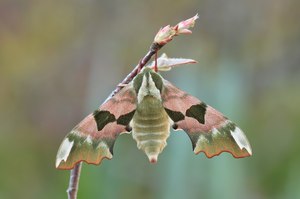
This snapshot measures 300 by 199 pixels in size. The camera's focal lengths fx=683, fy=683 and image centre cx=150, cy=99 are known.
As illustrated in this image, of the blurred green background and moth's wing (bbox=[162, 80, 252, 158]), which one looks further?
the blurred green background

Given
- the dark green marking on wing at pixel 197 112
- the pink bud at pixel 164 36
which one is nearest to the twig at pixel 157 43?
the pink bud at pixel 164 36

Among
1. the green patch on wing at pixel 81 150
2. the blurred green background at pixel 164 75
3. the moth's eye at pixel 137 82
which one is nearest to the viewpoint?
the green patch on wing at pixel 81 150

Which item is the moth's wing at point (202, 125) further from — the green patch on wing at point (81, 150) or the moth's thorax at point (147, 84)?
the green patch on wing at point (81, 150)

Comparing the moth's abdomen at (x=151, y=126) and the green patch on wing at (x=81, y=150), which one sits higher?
the moth's abdomen at (x=151, y=126)

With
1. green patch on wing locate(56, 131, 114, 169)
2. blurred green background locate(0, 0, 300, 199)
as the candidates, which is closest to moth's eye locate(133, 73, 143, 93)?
green patch on wing locate(56, 131, 114, 169)

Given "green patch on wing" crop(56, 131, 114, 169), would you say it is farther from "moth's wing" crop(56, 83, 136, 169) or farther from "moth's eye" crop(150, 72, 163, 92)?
"moth's eye" crop(150, 72, 163, 92)
